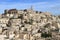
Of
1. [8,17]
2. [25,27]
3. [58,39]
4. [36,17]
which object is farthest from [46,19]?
[58,39]

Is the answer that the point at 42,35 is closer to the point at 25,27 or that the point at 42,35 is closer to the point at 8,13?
the point at 25,27

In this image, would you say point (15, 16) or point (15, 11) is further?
point (15, 11)

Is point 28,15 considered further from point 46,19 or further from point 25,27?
point 25,27

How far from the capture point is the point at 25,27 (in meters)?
40.5

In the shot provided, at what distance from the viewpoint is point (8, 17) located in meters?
54.2

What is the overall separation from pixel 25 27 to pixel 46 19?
1409 centimetres

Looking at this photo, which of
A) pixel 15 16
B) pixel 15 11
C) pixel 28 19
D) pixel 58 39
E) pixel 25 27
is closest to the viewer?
pixel 58 39

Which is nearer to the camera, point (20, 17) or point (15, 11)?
point (20, 17)

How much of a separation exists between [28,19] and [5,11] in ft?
33.9

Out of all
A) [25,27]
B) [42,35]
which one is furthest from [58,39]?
[25,27]

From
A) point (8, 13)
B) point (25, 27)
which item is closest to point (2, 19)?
point (8, 13)

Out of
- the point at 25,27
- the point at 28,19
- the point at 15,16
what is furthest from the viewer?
the point at 15,16

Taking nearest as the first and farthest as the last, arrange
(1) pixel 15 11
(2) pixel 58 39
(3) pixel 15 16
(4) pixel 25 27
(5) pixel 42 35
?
(2) pixel 58 39 < (5) pixel 42 35 < (4) pixel 25 27 < (3) pixel 15 16 < (1) pixel 15 11

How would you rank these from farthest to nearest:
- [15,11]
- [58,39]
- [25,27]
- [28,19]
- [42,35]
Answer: [15,11]
[28,19]
[25,27]
[42,35]
[58,39]
